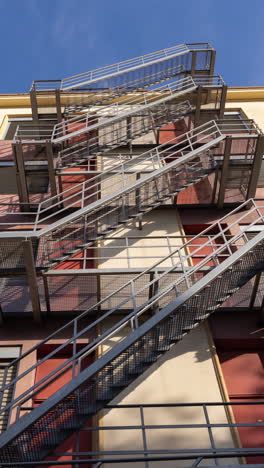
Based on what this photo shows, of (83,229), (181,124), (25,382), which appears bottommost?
(25,382)

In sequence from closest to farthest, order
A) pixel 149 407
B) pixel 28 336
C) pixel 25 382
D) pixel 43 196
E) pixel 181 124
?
pixel 149 407 < pixel 25 382 < pixel 28 336 < pixel 43 196 < pixel 181 124

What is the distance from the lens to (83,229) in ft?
37.1

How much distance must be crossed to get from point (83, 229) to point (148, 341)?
4.05 meters

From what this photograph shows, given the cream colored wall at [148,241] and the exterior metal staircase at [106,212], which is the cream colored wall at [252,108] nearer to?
the exterior metal staircase at [106,212]

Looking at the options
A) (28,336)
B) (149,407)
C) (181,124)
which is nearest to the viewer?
(149,407)

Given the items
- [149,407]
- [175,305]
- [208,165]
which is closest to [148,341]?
[175,305]

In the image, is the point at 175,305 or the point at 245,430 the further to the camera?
the point at 245,430

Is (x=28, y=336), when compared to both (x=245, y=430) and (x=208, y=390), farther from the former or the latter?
(x=245, y=430)

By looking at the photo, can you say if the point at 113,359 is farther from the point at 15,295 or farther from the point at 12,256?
the point at 15,295

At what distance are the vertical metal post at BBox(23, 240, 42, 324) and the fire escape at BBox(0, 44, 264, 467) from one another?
25mm

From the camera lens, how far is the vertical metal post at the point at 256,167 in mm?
13070

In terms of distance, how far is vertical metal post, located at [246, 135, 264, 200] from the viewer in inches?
515

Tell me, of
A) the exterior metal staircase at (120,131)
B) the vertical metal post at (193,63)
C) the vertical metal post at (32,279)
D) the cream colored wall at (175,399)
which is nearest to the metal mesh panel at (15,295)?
the vertical metal post at (32,279)

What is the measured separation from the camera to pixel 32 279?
32.3 ft
